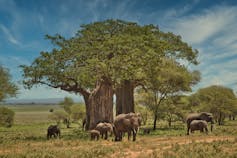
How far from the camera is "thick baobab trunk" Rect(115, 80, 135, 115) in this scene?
37000mm

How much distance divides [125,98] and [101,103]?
334 inches

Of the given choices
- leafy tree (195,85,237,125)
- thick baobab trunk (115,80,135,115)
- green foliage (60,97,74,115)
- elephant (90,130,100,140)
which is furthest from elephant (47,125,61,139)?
green foliage (60,97,74,115)

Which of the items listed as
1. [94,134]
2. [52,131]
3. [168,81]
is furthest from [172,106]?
[94,134]

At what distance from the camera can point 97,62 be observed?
2505cm

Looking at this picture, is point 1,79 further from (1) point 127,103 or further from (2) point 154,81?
(2) point 154,81

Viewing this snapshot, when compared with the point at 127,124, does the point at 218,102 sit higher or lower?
higher

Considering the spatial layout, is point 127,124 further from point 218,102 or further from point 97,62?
point 218,102

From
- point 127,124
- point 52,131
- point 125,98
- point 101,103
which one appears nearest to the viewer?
point 127,124

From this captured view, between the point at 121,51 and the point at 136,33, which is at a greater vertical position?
the point at 136,33

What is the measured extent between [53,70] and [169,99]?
19934mm

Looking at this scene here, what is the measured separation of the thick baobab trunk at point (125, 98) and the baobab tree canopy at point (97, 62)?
706 centimetres

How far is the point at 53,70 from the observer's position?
26047 mm

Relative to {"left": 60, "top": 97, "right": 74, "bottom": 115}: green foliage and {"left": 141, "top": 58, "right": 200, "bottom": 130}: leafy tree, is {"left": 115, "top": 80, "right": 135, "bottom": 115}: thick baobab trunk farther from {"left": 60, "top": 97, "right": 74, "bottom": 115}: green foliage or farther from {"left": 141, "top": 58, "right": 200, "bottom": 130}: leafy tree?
{"left": 60, "top": 97, "right": 74, "bottom": 115}: green foliage

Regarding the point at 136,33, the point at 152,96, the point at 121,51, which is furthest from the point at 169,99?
the point at 121,51
